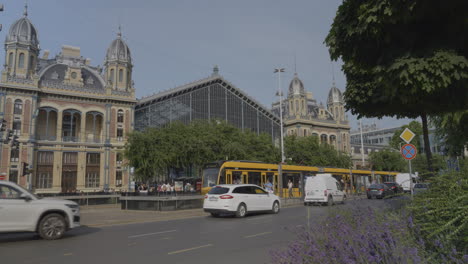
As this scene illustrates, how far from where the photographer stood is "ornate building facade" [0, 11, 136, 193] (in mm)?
45125

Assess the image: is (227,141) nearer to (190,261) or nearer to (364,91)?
(364,91)

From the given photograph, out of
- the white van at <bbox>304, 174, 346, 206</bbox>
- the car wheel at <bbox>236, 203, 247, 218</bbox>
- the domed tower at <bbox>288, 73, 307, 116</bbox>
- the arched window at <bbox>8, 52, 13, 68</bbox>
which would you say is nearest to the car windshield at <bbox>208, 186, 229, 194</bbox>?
the car wheel at <bbox>236, 203, 247, 218</bbox>

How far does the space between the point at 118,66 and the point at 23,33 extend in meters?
13.2

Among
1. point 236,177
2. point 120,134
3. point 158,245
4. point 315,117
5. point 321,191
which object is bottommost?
point 158,245

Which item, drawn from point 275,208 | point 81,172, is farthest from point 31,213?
point 81,172

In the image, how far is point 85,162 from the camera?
48781 mm

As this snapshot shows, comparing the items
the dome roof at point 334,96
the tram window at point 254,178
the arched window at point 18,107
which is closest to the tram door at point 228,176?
the tram window at point 254,178

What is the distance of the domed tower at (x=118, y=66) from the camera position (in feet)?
176

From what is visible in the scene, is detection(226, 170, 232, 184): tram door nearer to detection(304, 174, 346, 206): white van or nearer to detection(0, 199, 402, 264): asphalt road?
detection(304, 174, 346, 206): white van

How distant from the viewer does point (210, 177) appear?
26.0 m

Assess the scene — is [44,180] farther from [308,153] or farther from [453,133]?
[453,133]

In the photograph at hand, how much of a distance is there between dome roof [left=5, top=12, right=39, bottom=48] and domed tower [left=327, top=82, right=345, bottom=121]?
6246 centimetres

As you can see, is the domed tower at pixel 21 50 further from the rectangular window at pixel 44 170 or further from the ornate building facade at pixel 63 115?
the rectangular window at pixel 44 170

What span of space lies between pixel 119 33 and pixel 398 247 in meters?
58.9
